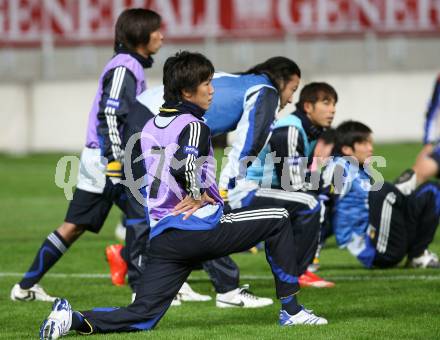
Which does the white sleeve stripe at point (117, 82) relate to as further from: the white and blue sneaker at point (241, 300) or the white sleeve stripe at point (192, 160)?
the white sleeve stripe at point (192, 160)

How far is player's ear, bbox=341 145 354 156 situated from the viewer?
11.4 meters

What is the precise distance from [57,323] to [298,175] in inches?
127

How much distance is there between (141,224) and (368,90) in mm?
16541

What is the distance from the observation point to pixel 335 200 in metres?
11.6

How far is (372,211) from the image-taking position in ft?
36.2

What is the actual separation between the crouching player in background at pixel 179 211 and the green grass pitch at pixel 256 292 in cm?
18

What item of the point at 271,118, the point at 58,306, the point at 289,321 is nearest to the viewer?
the point at 58,306

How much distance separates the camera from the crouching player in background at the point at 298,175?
9.73 meters

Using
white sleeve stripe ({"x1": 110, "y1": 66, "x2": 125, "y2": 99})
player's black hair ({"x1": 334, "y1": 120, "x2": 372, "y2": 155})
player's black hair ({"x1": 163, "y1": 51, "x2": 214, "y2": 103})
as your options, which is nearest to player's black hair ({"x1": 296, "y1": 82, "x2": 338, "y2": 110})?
player's black hair ({"x1": 334, "y1": 120, "x2": 372, "y2": 155})

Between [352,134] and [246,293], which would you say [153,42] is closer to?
[246,293]

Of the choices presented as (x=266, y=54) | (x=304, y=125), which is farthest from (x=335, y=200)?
(x=266, y=54)

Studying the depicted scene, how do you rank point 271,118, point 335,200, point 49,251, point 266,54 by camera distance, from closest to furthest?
1. point 271,118
2. point 49,251
3. point 335,200
4. point 266,54

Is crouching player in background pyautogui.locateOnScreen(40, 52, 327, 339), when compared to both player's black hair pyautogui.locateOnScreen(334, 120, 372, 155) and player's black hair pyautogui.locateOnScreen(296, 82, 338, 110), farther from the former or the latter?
player's black hair pyautogui.locateOnScreen(334, 120, 372, 155)

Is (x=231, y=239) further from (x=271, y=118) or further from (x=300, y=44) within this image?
(x=300, y=44)
